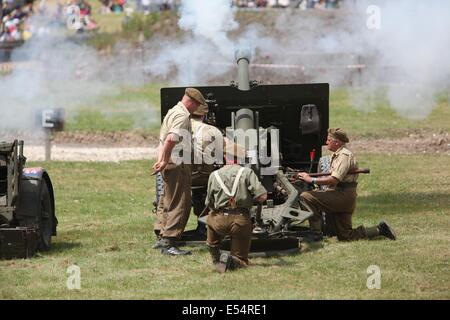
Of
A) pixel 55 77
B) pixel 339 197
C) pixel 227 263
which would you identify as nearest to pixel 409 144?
pixel 55 77

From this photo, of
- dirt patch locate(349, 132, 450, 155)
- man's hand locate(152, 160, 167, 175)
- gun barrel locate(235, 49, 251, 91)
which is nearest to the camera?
man's hand locate(152, 160, 167, 175)

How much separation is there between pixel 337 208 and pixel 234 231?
82.5 inches

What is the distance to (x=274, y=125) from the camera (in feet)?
53.1

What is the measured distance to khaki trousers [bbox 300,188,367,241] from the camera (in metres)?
14.7

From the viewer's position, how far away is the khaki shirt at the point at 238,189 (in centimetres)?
1300

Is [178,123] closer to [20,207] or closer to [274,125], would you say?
[20,207]

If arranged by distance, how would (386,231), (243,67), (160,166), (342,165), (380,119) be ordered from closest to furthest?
(160,166) < (342,165) < (386,231) < (243,67) < (380,119)

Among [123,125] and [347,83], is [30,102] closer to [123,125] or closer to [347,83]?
[123,125]

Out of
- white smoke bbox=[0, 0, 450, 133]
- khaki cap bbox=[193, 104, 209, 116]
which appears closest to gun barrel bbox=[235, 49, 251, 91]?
white smoke bbox=[0, 0, 450, 133]

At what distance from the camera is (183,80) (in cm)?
2752

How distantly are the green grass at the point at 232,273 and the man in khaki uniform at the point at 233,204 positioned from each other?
30 centimetres

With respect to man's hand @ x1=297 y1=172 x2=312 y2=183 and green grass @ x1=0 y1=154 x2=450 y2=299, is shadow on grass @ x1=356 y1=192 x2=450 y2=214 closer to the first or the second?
green grass @ x1=0 y1=154 x2=450 y2=299

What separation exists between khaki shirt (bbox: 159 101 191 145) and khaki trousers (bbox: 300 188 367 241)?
1.71 m

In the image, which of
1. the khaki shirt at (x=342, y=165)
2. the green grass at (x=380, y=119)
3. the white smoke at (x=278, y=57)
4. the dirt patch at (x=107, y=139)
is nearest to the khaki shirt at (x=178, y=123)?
the khaki shirt at (x=342, y=165)
